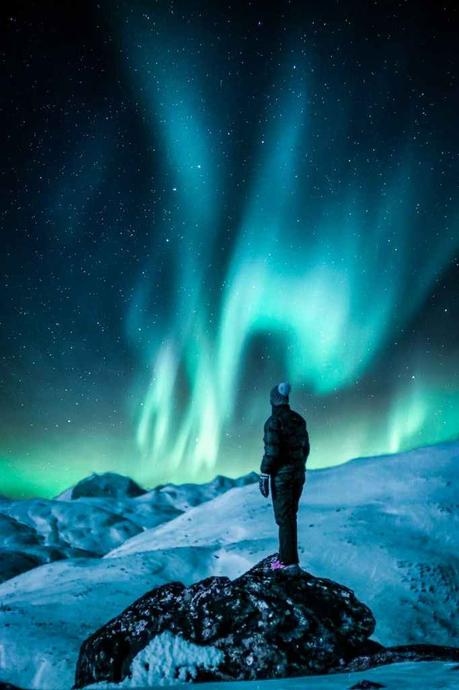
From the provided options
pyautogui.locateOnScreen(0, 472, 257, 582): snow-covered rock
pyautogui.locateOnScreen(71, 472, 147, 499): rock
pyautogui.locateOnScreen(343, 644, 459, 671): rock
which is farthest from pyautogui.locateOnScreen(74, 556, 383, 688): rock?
pyautogui.locateOnScreen(71, 472, 147, 499): rock

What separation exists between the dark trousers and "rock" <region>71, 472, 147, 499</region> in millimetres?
129842

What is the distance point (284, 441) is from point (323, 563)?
7.63 meters

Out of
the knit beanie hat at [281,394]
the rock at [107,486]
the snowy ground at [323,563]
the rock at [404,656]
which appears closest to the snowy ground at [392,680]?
the snowy ground at [323,563]

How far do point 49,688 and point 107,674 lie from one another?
14.3 feet

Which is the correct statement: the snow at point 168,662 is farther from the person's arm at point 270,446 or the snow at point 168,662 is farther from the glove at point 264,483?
the person's arm at point 270,446

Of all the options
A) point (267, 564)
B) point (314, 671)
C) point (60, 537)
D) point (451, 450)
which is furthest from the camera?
point (60, 537)

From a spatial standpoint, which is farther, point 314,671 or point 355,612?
point 355,612

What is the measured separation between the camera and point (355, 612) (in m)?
7.14

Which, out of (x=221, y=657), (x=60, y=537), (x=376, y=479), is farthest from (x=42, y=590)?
(x=60, y=537)

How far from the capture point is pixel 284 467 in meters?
7.98

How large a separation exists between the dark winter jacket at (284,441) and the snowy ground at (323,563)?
323 centimetres

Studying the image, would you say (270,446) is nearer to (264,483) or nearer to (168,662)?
(264,483)

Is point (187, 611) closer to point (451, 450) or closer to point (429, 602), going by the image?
point (429, 602)

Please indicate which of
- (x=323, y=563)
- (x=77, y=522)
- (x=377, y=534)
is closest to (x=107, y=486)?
(x=77, y=522)
